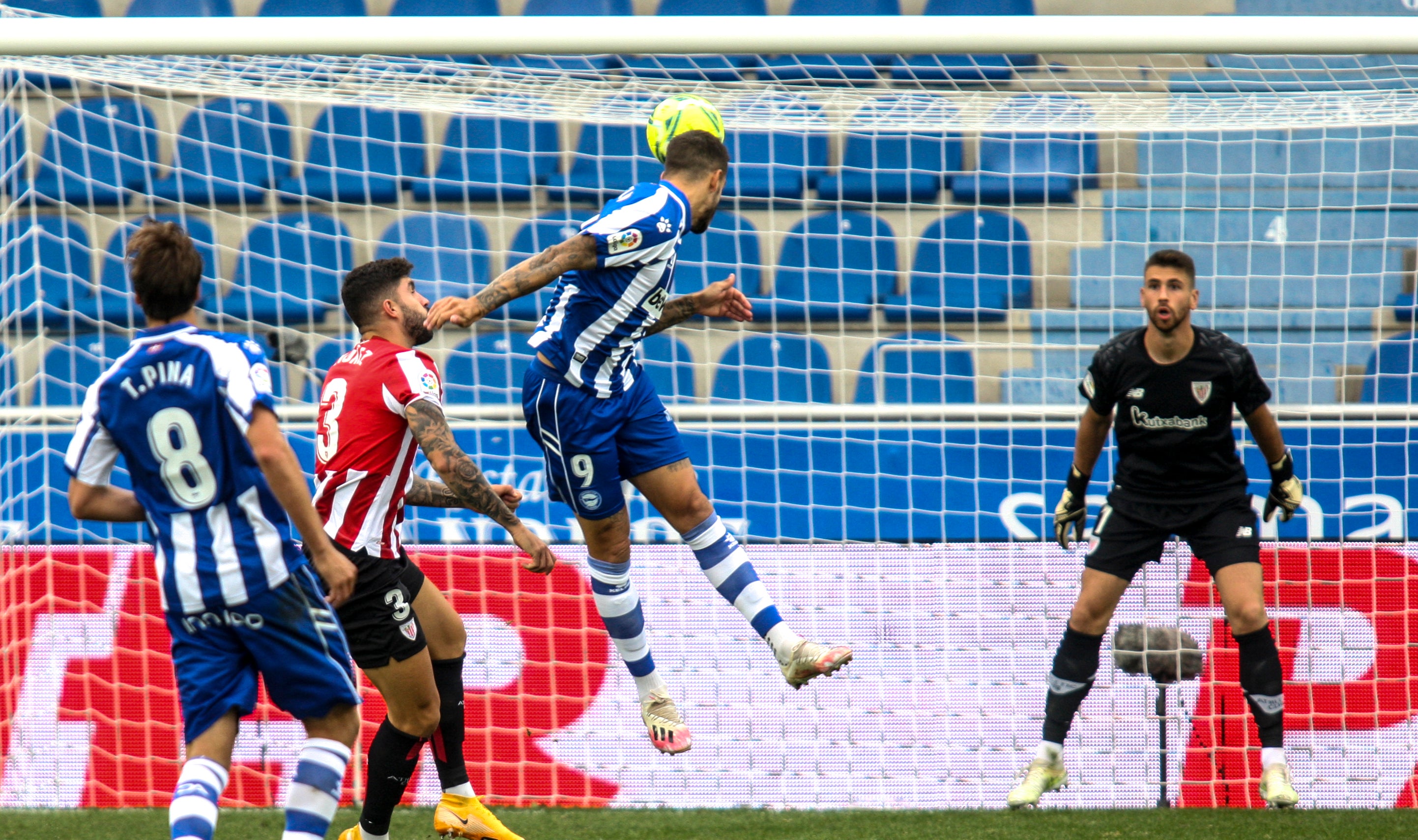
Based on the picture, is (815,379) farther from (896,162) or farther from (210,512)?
(210,512)

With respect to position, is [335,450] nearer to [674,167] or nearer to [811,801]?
[674,167]

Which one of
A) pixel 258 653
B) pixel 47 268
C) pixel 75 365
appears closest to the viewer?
pixel 258 653

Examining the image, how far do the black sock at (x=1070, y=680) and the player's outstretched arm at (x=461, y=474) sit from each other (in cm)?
231

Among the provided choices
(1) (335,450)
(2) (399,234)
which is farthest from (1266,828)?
(2) (399,234)

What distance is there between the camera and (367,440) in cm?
378

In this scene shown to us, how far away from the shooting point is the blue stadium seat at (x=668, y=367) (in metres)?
7.08

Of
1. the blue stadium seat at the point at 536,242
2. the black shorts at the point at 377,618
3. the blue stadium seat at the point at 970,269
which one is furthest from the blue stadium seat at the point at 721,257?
the black shorts at the point at 377,618

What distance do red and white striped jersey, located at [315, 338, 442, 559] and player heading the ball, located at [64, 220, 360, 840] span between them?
0.56m

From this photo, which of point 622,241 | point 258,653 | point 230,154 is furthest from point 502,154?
point 258,653

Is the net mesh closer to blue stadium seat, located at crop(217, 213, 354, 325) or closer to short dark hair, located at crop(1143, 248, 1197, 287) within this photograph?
blue stadium seat, located at crop(217, 213, 354, 325)

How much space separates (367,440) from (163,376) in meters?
0.81

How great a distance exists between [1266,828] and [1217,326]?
342 cm

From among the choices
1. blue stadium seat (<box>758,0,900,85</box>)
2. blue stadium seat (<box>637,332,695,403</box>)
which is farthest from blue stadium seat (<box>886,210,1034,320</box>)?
blue stadium seat (<box>637,332,695,403</box>)

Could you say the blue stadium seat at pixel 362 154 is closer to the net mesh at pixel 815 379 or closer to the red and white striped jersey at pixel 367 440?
the net mesh at pixel 815 379
